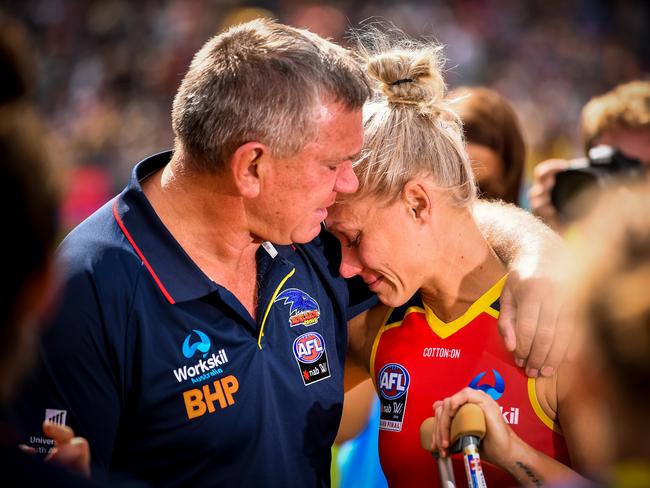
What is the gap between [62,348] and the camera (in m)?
2.45

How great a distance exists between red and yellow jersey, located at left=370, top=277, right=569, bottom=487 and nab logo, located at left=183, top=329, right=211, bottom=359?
2.26 feet

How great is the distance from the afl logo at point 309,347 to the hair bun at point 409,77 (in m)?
0.84

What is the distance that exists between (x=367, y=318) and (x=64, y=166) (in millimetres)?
1828

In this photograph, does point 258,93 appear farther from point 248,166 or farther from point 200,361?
point 200,361

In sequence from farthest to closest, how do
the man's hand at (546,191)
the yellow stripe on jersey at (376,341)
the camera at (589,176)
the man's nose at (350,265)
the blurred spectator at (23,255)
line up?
the man's hand at (546,191) → the camera at (589,176) → the yellow stripe on jersey at (376,341) → the man's nose at (350,265) → the blurred spectator at (23,255)

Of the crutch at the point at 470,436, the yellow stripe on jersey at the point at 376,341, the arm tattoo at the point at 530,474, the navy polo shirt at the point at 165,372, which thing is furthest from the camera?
the yellow stripe on jersey at the point at 376,341

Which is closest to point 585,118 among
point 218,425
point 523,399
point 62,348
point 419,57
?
point 419,57

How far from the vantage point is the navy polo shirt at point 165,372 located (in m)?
2.45

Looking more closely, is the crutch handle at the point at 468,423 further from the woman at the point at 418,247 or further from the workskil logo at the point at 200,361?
the workskil logo at the point at 200,361

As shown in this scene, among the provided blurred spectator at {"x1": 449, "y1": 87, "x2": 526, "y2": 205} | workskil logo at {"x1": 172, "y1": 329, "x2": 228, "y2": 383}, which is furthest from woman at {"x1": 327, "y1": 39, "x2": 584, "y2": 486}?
blurred spectator at {"x1": 449, "y1": 87, "x2": 526, "y2": 205}

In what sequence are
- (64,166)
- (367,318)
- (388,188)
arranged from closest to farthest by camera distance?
(64,166), (388,188), (367,318)

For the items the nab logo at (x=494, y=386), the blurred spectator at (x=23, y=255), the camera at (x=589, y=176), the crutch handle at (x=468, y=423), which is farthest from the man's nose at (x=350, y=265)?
the blurred spectator at (x=23, y=255)

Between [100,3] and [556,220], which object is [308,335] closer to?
[556,220]

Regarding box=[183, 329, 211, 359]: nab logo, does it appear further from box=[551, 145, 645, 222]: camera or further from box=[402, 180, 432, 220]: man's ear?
box=[551, 145, 645, 222]: camera
